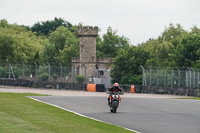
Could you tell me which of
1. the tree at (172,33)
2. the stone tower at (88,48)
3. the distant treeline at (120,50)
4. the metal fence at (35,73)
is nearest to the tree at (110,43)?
the distant treeline at (120,50)

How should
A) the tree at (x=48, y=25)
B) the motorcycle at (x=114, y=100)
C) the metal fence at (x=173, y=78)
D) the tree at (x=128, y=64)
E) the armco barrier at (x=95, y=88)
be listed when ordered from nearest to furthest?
1. the motorcycle at (x=114, y=100)
2. the metal fence at (x=173, y=78)
3. the armco barrier at (x=95, y=88)
4. the tree at (x=128, y=64)
5. the tree at (x=48, y=25)

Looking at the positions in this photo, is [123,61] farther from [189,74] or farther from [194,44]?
[189,74]

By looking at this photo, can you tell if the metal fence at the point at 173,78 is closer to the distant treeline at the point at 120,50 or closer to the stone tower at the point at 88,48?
the distant treeline at the point at 120,50

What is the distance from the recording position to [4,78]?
210 ft

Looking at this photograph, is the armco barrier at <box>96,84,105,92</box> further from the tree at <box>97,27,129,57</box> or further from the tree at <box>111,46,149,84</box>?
the tree at <box>97,27,129,57</box>

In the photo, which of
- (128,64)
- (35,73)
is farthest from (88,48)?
(35,73)

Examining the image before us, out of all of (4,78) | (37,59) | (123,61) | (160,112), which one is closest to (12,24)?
(37,59)

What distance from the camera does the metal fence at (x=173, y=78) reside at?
52.8 m

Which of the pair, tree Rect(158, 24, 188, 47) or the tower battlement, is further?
tree Rect(158, 24, 188, 47)

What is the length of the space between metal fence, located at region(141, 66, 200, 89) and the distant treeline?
2074 cm

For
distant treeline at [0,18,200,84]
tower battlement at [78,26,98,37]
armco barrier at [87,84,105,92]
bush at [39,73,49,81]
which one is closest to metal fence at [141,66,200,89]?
armco barrier at [87,84,105,92]

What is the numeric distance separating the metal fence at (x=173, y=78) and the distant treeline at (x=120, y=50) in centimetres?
2074

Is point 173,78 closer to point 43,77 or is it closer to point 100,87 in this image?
point 100,87

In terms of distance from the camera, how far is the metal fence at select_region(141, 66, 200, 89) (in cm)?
5278
